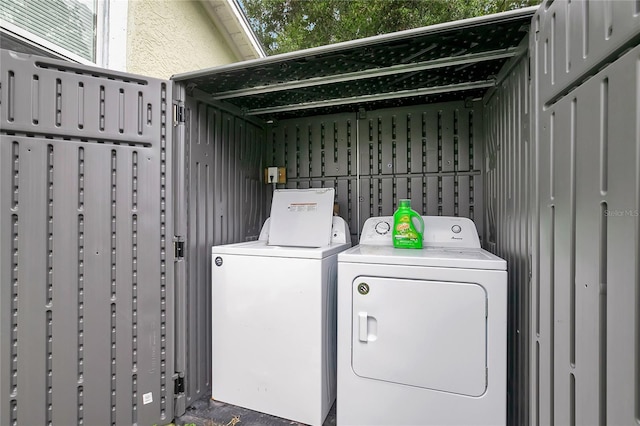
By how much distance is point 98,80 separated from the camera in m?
1.50

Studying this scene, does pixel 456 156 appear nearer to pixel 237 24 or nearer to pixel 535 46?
pixel 535 46

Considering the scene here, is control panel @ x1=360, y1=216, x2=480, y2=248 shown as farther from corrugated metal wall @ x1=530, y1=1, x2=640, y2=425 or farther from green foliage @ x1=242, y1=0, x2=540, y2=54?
green foliage @ x1=242, y1=0, x2=540, y2=54

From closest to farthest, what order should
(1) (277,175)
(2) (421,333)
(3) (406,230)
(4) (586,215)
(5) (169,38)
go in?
(4) (586,215) < (2) (421,333) < (3) (406,230) < (1) (277,175) < (5) (169,38)

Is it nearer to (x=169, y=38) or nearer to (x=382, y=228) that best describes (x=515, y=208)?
(x=382, y=228)

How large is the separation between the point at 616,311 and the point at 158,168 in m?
2.04

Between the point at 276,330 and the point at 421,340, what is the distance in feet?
2.76

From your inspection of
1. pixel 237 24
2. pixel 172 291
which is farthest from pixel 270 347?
pixel 237 24

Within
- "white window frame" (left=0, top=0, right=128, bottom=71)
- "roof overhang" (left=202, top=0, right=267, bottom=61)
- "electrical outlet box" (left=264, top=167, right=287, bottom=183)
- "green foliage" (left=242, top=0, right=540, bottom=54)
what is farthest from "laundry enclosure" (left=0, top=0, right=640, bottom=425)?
"roof overhang" (left=202, top=0, right=267, bottom=61)

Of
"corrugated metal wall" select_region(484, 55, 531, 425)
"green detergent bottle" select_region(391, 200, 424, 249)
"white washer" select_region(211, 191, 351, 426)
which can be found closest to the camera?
"corrugated metal wall" select_region(484, 55, 531, 425)

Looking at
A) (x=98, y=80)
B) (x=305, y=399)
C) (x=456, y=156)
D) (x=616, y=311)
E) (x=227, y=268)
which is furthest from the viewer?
(x=456, y=156)

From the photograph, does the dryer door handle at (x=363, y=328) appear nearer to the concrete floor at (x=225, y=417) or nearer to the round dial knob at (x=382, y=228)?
the concrete floor at (x=225, y=417)

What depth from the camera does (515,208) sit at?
4.84 feet

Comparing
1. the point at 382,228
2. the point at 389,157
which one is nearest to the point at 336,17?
the point at 389,157

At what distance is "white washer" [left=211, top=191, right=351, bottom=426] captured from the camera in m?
1.65
